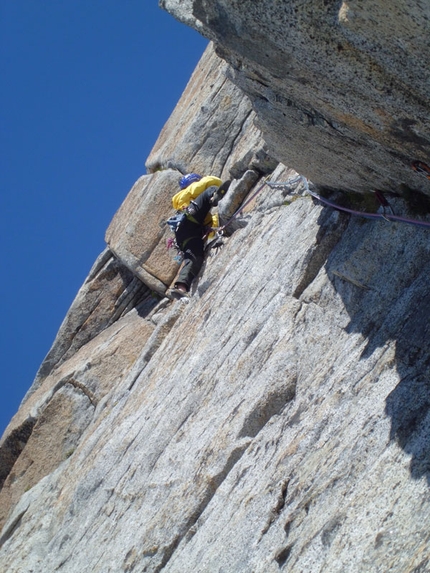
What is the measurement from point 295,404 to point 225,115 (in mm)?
12081

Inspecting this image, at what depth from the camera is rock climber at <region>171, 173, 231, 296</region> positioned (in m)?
18.1

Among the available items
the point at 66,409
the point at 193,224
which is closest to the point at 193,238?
the point at 193,224

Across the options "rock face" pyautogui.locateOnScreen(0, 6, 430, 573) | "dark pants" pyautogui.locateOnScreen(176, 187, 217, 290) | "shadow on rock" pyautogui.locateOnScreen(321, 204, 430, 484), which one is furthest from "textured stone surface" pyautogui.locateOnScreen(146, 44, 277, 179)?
"shadow on rock" pyautogui.locateOnScreen(321, 204, 430, 484)

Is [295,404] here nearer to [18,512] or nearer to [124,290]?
[18,512]

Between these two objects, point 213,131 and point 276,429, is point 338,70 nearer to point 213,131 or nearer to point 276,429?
point 276,429

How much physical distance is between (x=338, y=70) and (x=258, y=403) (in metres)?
5.88

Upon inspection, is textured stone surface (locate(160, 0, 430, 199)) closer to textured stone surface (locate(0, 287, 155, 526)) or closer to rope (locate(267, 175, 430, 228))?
rope (locate(267, 175, 430, 228))

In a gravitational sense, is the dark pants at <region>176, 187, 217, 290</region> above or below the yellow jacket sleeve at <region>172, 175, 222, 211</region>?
below

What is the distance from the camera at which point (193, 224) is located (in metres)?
18.5

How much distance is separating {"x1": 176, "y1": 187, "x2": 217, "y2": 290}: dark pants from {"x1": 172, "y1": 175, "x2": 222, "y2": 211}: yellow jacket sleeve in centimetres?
14

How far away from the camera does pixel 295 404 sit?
10.7 m

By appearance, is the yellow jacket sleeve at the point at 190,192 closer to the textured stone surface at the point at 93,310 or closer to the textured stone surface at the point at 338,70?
the textured stone surface at the point at 93,310

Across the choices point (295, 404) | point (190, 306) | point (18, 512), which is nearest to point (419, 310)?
point (295, 404)

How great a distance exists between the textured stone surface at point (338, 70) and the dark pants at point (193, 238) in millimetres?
8175
